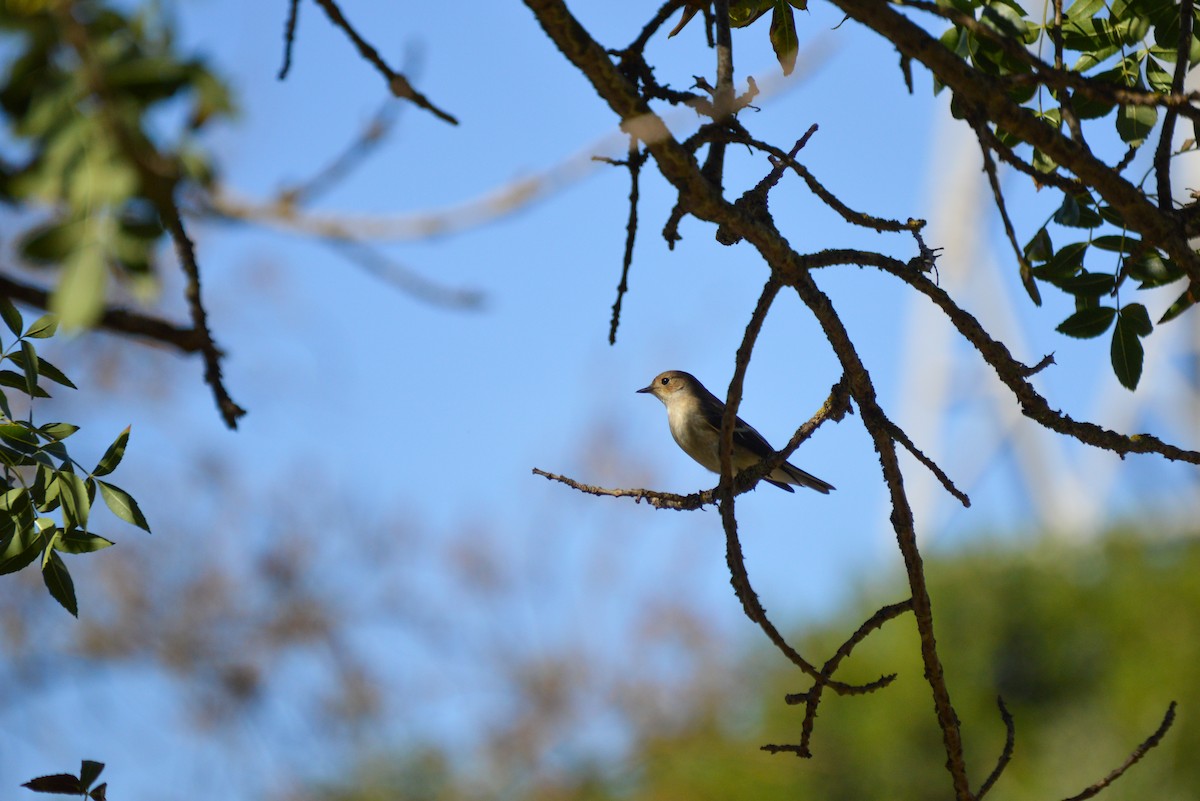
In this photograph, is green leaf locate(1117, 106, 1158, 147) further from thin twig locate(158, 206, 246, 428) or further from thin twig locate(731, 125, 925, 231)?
thin twig locate(158, 206, 246, 428)

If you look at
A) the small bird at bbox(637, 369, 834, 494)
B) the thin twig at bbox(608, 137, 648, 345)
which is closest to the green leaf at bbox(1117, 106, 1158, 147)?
the thin twig at bbox(608, 137, 648, 345)

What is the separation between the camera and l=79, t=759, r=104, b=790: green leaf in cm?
201

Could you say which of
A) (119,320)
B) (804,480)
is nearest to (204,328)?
(119,320)

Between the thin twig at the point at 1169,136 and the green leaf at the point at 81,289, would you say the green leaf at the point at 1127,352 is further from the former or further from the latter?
the green leaf at the point at 81,289

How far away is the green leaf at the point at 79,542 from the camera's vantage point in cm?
214

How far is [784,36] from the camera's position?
286cm

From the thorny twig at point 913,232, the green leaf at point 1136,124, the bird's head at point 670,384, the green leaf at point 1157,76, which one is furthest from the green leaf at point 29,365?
the bird's head at point 670,384

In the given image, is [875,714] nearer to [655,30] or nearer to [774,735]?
[774,735]

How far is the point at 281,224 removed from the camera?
2025 millimetres

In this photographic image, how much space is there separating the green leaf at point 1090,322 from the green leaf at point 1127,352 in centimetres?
2

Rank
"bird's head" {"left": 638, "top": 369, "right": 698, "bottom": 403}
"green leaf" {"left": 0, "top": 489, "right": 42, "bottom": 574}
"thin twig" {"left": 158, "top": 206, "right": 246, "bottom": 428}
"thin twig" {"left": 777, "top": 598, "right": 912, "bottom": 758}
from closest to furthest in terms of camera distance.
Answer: "thin twig" {"left": 158, "top": 206, "right": 246, "bottom": 428}
"green leaf" {"left": 0, "top": 489, "right": 42, "bottom": 574}
"thin twig" {"left": 777, "top": 598, "right": 912, "bottom": 758}
"bird's head" {"left": 638, "top": 369, "right": 698, "bottom": 403}

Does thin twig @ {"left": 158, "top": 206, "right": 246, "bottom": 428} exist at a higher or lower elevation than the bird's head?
lower

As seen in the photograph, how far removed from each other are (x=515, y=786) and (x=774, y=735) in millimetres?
4051

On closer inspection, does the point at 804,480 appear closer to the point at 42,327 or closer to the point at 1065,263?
the point at 1065,263
